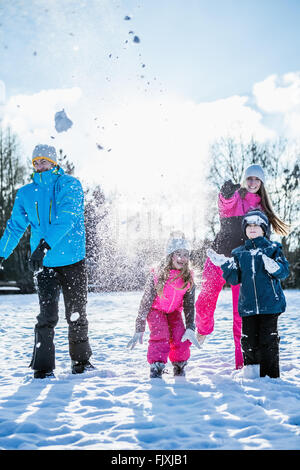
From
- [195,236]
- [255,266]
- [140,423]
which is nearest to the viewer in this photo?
[140,423]

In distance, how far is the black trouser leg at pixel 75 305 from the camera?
3.22 metres

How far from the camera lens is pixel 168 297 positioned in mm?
3383

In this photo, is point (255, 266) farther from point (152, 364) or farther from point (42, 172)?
point (42, 172)

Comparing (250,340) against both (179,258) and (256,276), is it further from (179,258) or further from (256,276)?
(179,258)

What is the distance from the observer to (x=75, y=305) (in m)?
3.23

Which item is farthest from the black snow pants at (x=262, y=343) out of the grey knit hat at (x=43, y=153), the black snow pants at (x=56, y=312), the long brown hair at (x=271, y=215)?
the grey knit hat at (x=43, y=153)

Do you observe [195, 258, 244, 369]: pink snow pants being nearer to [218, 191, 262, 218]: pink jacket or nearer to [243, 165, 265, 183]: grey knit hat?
[218, 191, 262, 218]: pink jacket

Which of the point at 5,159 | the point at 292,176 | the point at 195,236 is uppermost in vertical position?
the point at 5,159

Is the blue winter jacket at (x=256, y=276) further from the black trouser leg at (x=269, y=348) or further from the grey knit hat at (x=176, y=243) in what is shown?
the grey knit hat at (x=176, y=243)
